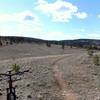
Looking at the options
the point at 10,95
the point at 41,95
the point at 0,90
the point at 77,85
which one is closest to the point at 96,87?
the point at 77,85

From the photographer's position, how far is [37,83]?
2431 centimetres

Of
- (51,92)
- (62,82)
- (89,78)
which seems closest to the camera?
(51,92)

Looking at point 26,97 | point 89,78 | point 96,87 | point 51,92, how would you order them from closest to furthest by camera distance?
point 26,97
point 51,92
point 96,87
point 89,78

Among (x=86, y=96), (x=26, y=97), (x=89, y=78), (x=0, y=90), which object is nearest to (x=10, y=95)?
(x=26, y=97)

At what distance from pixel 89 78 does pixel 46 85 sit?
16.2 feet

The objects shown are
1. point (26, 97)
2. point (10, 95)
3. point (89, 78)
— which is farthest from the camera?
point (89, 78)

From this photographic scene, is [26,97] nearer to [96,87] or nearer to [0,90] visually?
[0,90]

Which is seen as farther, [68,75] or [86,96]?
[68,75]

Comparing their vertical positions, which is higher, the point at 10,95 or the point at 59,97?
the point at 10,95

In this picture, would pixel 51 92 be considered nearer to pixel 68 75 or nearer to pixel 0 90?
pixel 0 90

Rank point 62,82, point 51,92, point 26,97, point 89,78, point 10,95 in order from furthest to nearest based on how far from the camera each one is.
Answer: point 89,78
point 62,82
point 51,92
point 26,97
point 10,95

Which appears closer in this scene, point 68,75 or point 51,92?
point 51,92

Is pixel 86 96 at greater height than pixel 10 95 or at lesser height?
lesser

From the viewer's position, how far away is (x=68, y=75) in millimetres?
29094
